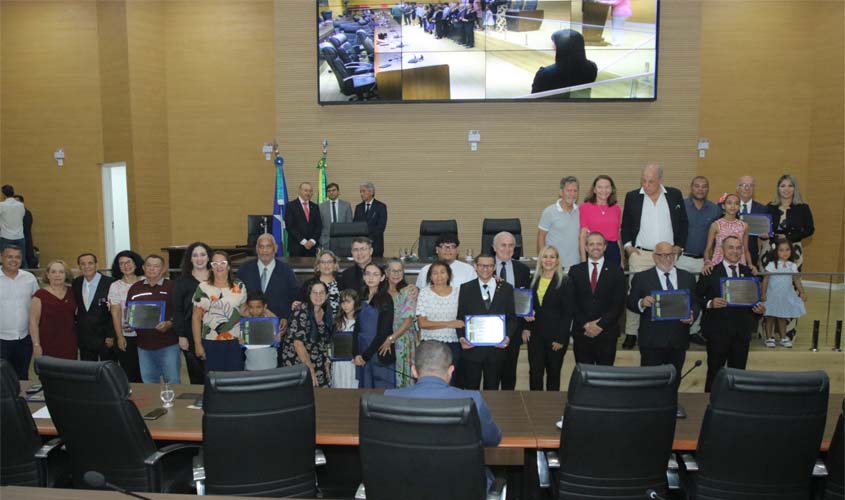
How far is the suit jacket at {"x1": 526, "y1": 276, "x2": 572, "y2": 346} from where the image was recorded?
18.3 feet

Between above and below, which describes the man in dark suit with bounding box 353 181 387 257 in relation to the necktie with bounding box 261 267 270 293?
above

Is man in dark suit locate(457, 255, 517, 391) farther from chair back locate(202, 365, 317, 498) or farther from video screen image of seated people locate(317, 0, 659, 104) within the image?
video screen image of seated people locate(317, 0, 659, 104)

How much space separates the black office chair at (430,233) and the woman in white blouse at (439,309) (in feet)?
11.6

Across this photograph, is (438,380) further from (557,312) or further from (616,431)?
(557,312)

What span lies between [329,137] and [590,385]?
8.93m

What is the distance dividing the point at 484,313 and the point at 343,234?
13.4 ft

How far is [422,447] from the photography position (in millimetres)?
Result: 2680

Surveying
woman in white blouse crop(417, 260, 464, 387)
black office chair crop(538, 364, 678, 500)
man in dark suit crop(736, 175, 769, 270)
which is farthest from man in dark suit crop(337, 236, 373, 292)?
man in dark suit crop(736, 175, 769, 270)

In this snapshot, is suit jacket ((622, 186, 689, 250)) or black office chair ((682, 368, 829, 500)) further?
suit jacket ((622, 186, 689, 250))

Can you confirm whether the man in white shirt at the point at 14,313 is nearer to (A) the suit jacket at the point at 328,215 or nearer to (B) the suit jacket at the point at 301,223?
(B) the suit jacket at the point at 301,223

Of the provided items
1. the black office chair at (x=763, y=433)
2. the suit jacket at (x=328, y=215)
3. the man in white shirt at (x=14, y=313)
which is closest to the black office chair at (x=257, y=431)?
the black office chair at (x=763, y=433)

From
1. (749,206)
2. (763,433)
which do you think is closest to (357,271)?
(763,433)

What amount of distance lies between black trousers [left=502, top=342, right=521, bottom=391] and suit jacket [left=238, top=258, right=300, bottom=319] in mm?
2001

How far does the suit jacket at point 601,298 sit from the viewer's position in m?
5.55
